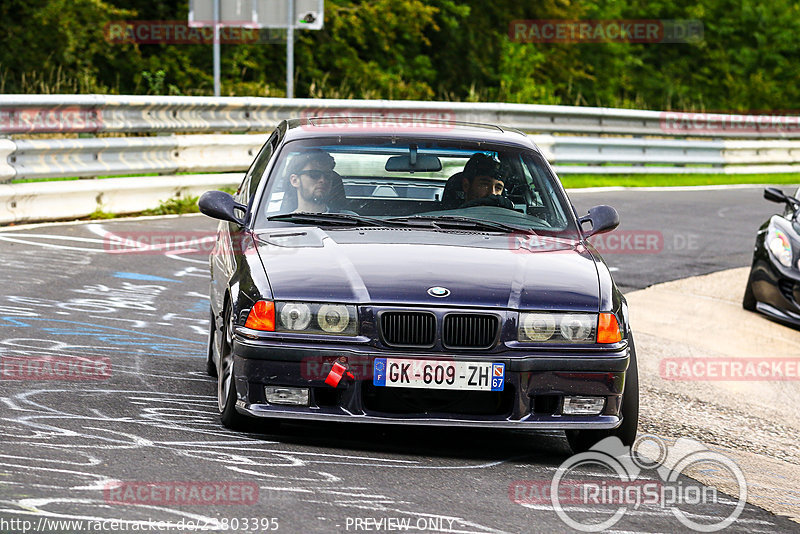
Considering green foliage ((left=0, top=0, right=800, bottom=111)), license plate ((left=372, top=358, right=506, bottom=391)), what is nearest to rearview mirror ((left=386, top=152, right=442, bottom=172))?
license plate ((left=372, top=358, right=506, bottom=391))

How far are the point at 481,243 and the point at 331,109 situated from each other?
34.9 ft

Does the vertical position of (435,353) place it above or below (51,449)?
above

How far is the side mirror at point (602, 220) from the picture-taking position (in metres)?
7.06

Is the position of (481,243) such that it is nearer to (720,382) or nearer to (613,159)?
(720,382)

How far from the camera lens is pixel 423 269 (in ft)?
19.4

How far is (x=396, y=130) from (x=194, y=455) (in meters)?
2.52

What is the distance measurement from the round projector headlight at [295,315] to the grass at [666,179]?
553 inches

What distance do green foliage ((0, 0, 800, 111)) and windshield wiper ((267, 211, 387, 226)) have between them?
12.5 m

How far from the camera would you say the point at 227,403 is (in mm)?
5973

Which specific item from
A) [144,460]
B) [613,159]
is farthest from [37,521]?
[613,159]

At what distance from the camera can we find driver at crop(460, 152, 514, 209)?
7062 millimetres

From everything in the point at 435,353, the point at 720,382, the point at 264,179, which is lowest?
the point at 720,382

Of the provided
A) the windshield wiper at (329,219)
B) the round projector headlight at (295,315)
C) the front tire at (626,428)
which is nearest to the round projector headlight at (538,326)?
the front tire at (626,428)

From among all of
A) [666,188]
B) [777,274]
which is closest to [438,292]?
[777,274]
